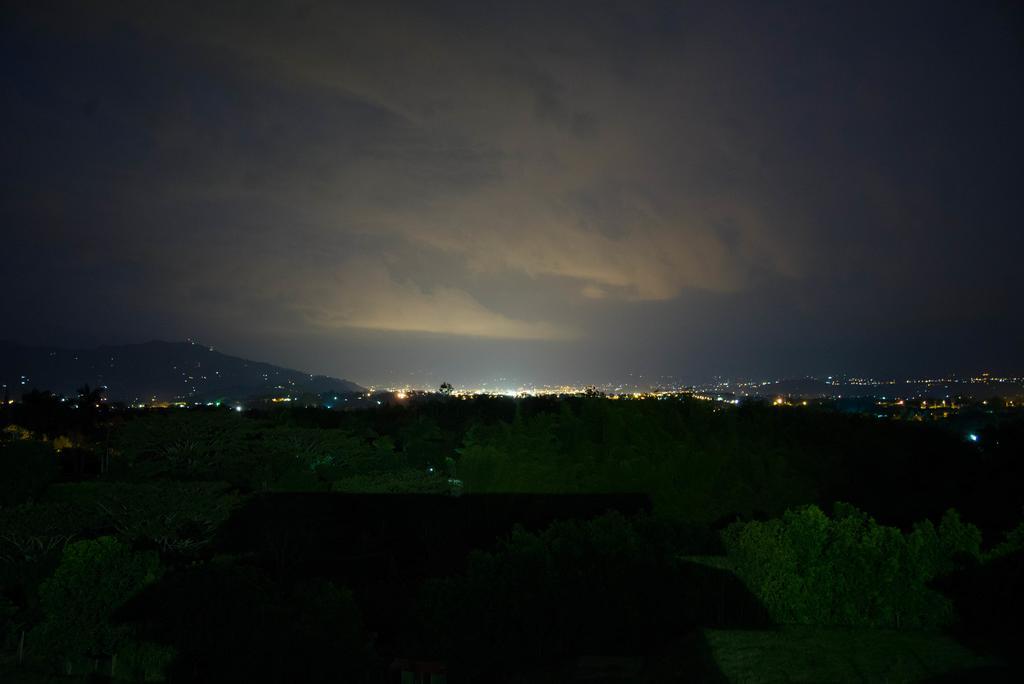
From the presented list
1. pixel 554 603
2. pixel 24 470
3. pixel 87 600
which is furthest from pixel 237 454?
pixel 554 603

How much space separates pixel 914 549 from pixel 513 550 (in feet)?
10.1

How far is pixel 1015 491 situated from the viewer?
1258 centimetres

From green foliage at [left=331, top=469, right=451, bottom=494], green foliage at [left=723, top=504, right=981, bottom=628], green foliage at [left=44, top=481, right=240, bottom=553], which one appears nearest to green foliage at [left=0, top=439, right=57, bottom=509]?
green foliage at [left=44, top=481, right=240, bottom=553]

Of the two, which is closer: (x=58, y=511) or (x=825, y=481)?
(x=58, y=511)

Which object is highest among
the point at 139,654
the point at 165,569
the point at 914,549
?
the point at 914,549

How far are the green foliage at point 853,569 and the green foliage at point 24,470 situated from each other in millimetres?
13106

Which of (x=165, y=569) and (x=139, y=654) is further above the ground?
(x=165, y=569)

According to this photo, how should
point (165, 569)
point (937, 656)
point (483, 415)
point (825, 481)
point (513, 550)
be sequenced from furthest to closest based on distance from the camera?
point (483, 415), point (825, 481), point (165, 569), point (513, 550), point (937, 656)

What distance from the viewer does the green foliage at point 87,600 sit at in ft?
21.9

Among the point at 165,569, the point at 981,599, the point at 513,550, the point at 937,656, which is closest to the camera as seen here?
the point at 937,656

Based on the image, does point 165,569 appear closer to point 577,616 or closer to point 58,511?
point 58,511

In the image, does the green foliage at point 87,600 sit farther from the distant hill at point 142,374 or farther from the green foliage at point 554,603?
the distant hill at point 142,374

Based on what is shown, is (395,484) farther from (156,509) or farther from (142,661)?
(142,661)

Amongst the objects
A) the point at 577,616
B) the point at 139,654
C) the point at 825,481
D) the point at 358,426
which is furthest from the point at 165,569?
the point at 358,426
